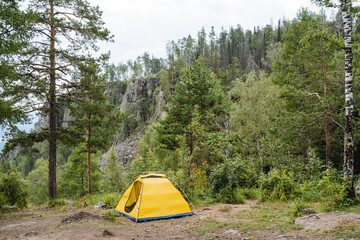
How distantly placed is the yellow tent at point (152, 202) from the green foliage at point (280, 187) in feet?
11.3

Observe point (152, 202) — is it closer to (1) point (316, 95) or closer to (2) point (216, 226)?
(2) point (216, 226)

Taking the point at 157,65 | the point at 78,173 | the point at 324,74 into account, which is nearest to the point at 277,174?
the point at 324,74

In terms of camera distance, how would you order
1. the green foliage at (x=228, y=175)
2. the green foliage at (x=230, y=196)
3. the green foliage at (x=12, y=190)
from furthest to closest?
the green foliage at (x=12, y=190) → the green foliage at (x=228, y=175) → the green foliage at (x=230, y=196)

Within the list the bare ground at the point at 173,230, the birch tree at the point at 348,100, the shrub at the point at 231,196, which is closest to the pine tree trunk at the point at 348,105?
the birch tree at the point at 348,100

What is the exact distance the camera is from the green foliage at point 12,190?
1110 cm

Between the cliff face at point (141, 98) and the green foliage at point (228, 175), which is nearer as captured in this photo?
the green foliage at point (228, 175)

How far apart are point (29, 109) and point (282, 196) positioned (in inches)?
487

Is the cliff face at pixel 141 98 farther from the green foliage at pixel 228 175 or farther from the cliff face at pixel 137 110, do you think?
the green foliage at pixel 228 175

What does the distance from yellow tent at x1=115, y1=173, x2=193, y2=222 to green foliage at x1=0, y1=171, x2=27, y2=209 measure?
6.02 metres

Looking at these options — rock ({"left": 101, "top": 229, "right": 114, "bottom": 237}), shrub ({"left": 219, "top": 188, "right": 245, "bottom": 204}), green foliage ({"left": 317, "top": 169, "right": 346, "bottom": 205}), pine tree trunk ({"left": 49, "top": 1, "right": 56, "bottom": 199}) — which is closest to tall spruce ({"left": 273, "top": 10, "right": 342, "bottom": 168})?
shrub ({"left": 219, "top": 188, "right": 245, "bottom": 204})

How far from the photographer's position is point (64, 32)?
12.9 metres

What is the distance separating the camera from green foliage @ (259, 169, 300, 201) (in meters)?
8.95

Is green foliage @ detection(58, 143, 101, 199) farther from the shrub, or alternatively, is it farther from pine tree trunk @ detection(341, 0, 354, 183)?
pine tree trunk @ detection(341, 0, 354, 183)

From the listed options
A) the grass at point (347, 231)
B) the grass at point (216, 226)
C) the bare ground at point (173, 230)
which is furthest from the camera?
the grass at point (216, 226)
